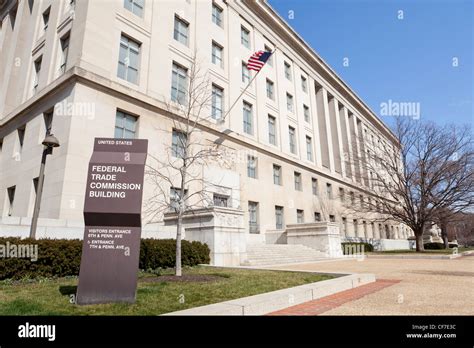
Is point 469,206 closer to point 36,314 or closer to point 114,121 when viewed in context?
point 114,121

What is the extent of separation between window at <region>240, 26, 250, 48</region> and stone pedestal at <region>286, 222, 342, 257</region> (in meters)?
19.6

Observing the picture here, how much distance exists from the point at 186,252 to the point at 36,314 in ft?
26.6

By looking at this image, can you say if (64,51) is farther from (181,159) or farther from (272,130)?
(272,130)

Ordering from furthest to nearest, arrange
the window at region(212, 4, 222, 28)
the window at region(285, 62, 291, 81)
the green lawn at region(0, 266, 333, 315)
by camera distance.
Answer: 1. the window at region(285, 62, 291, 81)
2. the window at region(212, 4, 222, 28)
3. the green lawn at region(0, 266, 333, 315)

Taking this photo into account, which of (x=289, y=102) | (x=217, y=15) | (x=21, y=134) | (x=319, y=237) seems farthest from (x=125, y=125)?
(x=289, y=102)

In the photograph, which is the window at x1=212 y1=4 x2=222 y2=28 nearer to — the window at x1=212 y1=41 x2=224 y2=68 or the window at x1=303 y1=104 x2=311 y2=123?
the window at x1=212 y1=41 x2=224 y2=68

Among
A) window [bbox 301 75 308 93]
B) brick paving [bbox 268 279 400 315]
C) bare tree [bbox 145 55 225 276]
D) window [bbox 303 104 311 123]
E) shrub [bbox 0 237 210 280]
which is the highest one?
window [bbox 301 75 308 93]

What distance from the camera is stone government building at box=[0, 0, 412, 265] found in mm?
15586

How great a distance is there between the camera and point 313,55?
A: 41500 mm

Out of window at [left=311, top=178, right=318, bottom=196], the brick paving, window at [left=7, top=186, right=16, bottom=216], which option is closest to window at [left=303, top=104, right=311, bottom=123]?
window at [left=311, top=178, right=318, bottom=196]

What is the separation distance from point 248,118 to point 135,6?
13248 millimetres

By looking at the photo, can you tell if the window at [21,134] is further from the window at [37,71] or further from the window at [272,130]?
the window at [272,130]
